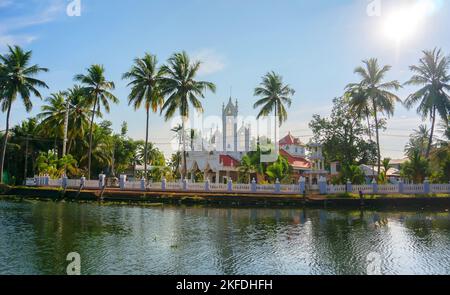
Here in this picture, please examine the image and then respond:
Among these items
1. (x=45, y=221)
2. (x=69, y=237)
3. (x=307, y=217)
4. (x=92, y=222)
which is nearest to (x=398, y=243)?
(x=307, y=217)

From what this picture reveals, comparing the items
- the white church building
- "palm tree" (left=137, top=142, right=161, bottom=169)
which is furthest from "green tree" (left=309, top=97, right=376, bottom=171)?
"palm tree" (left=137, top=142, right=161, bottom=169)

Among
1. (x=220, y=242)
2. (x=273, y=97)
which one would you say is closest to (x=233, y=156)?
(x=273, y=97)

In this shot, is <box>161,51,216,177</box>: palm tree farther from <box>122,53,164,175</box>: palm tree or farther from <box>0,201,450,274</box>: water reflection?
<box>0,201,450,274</box>: water reflection

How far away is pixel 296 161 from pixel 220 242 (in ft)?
117

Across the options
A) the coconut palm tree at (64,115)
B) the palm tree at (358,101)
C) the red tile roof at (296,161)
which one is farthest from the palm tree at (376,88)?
the coconut palm tree at (64,115)

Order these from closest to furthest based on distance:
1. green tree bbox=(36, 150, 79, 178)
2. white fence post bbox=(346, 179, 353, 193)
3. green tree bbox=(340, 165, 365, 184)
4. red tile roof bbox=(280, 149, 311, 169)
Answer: white fence post bbox=(346, 179, 353, 193) < green tree bbox=(340, 165, 365, 184) < green tree bbox=(36, 150, 79, 178) < red tile roof bbox=(280, 149, 311, 169)

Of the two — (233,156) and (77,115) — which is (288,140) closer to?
(233,156)

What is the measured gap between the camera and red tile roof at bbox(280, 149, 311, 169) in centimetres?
4680

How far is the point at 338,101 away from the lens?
4228 centimetres

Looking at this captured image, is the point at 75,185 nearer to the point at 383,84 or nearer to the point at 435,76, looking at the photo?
the point at 383,84

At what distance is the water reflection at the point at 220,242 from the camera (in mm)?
10750

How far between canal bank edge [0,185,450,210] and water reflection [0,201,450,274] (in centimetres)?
411

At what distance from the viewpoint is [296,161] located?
48.4 metres

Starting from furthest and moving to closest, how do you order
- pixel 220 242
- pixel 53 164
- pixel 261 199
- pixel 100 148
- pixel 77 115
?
pixel 100 148
pixel 77 115
pixel 53 164
pixel 261 199
pixel 220 242
